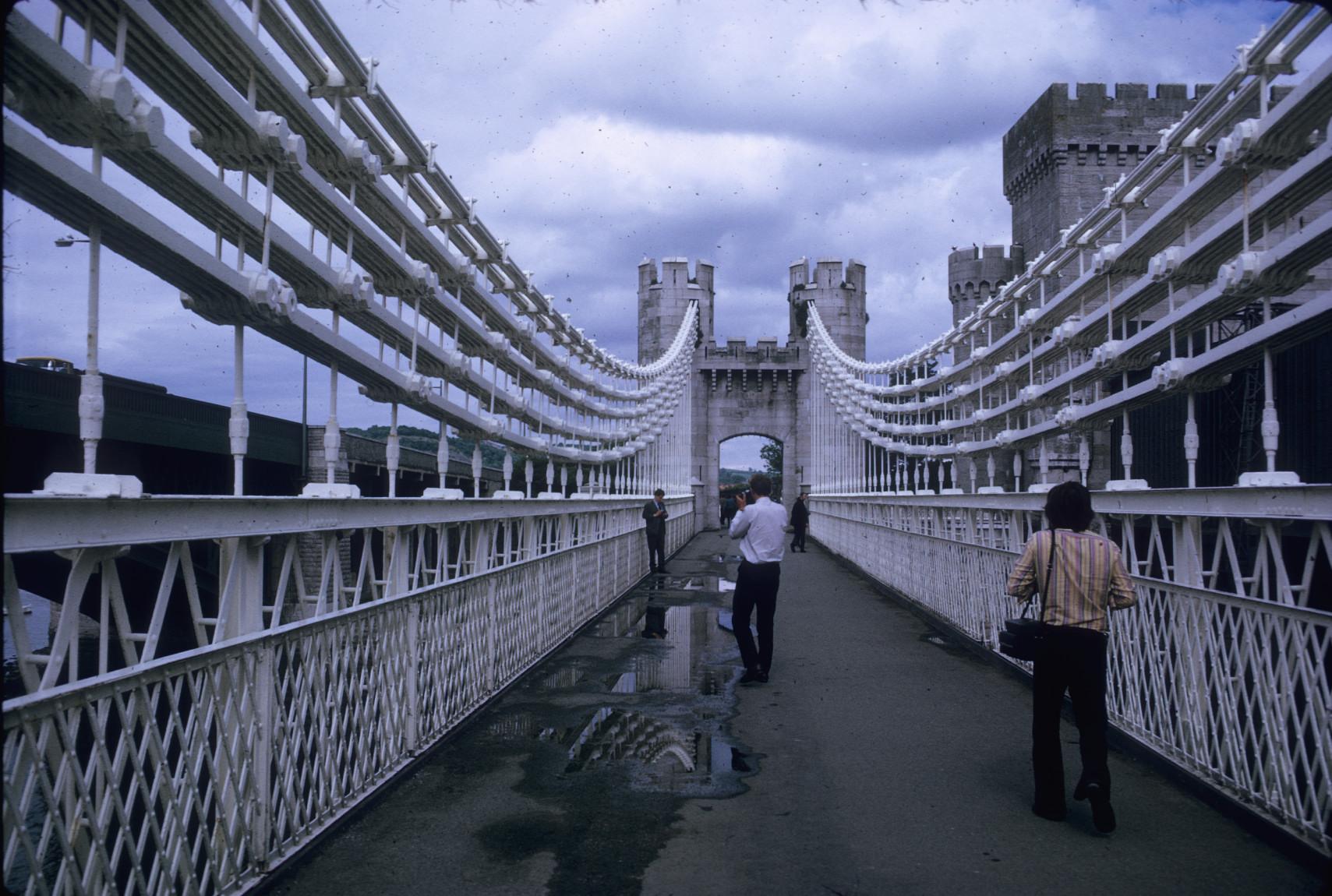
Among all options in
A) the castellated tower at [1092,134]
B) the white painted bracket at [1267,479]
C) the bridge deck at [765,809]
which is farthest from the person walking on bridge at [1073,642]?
the castellated tower at [1092,134]

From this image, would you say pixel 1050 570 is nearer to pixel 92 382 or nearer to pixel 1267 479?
pixel 1267 479

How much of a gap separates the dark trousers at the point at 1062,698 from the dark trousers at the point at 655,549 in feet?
41.8

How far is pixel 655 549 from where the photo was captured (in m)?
17.6

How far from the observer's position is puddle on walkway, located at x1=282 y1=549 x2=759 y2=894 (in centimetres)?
389

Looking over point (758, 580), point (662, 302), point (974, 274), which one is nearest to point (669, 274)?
point (662, 302)

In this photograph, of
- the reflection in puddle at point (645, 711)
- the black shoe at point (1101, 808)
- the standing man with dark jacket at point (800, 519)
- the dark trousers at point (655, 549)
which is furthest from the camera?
the standing man with dark jacket at point (800, 519)

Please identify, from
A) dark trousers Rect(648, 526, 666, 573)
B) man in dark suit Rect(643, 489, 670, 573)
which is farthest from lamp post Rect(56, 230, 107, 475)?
dark trousers Rect(648, 526, 666, 573)

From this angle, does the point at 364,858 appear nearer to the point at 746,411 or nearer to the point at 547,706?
the point at 547,706

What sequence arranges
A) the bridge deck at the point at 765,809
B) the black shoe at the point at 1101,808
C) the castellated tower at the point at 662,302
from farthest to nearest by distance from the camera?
the castellated tower at the point at 662,302, the black shoe at the point at 1101,808, the bridge deck at the point at 765,809

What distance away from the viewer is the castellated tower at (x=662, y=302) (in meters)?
45.2

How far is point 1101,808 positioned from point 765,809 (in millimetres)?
1300

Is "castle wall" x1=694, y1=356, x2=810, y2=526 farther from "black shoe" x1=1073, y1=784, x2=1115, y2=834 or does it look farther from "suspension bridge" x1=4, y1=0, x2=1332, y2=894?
"black shoe" x1=1073, y1=784, x2=1115, y2=834

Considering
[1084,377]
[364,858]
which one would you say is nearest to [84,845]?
[364,858]

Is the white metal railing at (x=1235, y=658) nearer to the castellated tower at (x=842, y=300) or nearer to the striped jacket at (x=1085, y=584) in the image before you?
the striped jacket at (x=1085, y=584)
